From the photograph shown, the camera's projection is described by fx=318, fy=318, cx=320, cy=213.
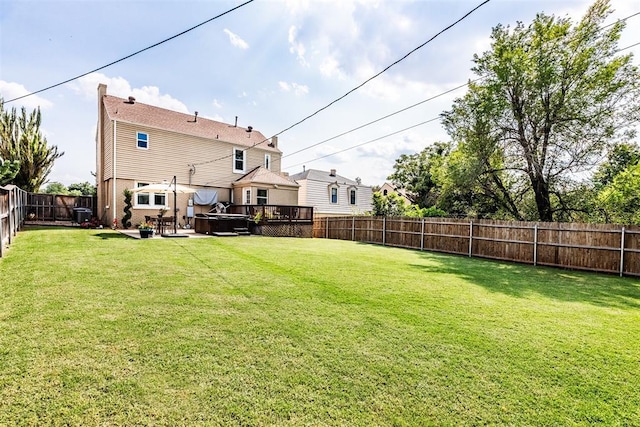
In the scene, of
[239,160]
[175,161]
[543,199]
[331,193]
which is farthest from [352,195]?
[543,199]

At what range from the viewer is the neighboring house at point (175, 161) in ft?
53.1

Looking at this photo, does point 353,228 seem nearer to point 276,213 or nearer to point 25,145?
point 276,213

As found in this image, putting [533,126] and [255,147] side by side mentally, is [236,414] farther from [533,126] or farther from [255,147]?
[255,147]

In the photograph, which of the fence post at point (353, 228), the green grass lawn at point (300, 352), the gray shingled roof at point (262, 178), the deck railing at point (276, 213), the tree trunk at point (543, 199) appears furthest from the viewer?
the gray shingled roof at point (262, 178)

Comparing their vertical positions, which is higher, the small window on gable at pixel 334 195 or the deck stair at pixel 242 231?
the small window on gable at pixel 334 195

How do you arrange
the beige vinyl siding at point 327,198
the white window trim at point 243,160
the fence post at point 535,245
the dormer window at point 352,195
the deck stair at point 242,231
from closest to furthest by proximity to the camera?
1. the fence post at point 535,245
2. the deck stair at point 242,231
3. the white window trim at point 243,160
4. the beige vinyl siding at point 327,198
5. the dormer window at point 352,195

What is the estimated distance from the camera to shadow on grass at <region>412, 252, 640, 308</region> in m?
6.32

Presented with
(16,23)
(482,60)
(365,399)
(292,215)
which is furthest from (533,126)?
(16,23)

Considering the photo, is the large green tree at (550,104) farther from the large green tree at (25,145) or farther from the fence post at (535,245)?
the large green tree at (25,145)

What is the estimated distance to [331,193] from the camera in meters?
27.3

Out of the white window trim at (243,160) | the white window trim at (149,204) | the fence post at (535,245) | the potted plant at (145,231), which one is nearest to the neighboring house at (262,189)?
the white window trim at (243,160)

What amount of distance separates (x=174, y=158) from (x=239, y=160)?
4.08 meters

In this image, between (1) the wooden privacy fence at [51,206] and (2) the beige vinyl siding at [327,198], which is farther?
(2) the beige vinyl siding at [327,198]

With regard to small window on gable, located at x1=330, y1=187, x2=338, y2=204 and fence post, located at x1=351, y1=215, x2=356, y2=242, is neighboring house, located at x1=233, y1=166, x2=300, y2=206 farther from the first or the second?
small window on gable, located at x1=330, y1=187, x2=338, y2=204
